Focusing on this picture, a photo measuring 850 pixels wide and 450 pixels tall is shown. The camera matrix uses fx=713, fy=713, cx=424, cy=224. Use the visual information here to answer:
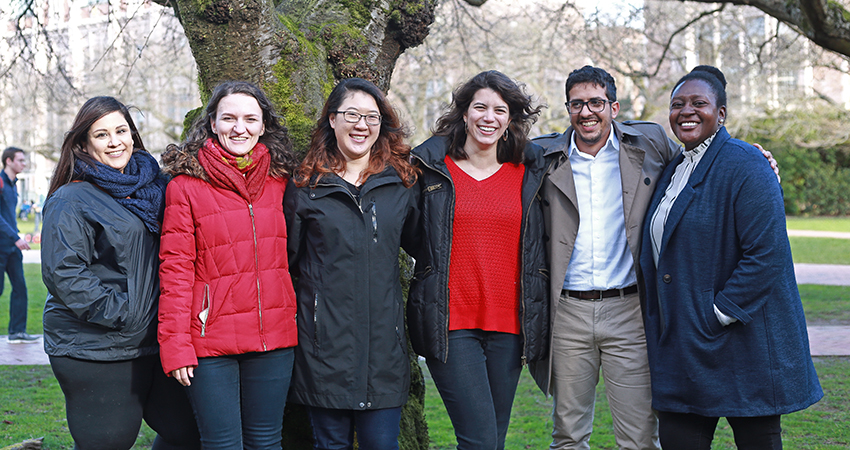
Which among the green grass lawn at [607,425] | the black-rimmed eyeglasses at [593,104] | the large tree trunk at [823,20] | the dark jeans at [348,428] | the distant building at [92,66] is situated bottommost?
the green grass lawn at [607,425]

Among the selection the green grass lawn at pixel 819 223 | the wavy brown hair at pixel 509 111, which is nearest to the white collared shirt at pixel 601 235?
the wavy brown hair at pixel 509 111

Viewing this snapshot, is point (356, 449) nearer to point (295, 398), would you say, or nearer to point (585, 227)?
point (295, 398)

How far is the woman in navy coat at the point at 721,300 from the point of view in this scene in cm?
304

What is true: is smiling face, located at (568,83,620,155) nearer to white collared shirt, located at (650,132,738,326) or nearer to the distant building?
white collared shirt, located at (650,132,738,326)

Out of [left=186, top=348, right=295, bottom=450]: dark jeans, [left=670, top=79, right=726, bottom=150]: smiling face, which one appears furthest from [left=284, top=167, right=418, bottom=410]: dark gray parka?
[left=670, top=79, right=726, bottom=150]: smiling face

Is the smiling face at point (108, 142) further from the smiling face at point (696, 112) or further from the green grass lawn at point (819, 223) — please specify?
the green grass lawn at point (819, 223)

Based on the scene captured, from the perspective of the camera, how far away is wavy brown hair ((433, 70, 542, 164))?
3.46 m

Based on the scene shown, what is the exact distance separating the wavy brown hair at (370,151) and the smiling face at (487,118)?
34 cm

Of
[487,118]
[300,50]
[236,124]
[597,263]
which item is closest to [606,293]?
[597,263]

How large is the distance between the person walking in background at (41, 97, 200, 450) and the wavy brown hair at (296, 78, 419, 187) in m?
0.72

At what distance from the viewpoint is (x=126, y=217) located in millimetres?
3031

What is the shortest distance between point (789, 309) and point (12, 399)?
248 inches

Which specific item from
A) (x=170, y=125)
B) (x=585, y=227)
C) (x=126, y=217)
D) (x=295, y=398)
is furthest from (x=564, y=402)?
(x=170, y=125)

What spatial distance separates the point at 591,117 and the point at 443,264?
110cm
